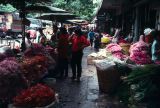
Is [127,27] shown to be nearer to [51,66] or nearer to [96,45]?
[96,45]

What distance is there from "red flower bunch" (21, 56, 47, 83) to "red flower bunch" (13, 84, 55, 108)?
2.11m

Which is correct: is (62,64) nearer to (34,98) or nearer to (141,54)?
(141,54)

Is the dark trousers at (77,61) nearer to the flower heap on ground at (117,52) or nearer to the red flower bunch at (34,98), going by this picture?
Answer: the flower heap on ground at (117,52)

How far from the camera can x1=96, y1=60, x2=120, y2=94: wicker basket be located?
34.3 ft

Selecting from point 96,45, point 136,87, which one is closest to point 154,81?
point 136,87

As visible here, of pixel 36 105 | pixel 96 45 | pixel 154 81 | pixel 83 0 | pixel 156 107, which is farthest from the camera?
pixel 83 0

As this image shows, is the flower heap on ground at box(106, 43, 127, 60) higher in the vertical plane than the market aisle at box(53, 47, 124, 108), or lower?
higher

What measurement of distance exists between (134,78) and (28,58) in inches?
144

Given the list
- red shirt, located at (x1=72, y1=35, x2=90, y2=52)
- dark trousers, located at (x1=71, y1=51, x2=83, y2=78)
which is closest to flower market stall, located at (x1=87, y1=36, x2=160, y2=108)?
red shirt, located at (x1=72, y1=35, x2=90, y2=52)

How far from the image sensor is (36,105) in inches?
274

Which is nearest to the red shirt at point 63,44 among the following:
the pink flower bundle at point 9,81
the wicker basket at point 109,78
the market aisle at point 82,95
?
the market aisle at point 82,95

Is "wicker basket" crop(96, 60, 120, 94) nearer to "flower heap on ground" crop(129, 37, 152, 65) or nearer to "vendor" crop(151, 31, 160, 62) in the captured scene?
"vendor" crop(151, 31, 160, 62)

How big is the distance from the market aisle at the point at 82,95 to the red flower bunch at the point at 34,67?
0.86 meters

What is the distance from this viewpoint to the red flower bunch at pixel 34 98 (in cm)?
698
